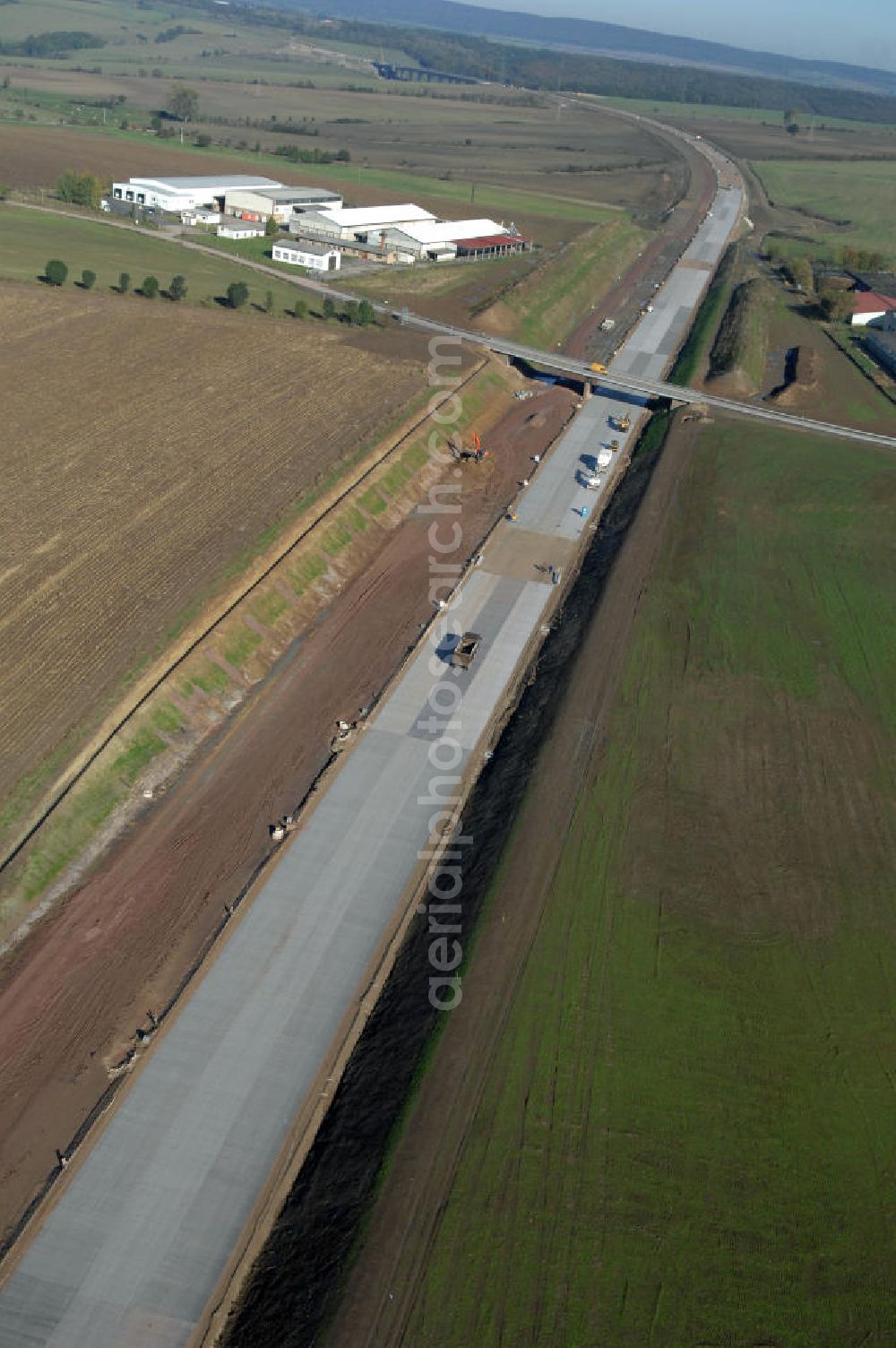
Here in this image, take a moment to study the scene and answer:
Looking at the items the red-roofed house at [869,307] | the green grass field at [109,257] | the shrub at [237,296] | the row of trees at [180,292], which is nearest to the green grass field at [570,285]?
the row of trees at [180,292]

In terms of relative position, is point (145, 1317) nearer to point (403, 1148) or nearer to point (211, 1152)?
point (211, 1152)

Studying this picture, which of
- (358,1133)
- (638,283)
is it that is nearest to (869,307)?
(638,283)

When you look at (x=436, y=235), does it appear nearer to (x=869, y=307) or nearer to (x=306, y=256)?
(x=306, y=256)

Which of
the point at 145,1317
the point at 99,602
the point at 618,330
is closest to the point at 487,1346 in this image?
the point at 145,1317

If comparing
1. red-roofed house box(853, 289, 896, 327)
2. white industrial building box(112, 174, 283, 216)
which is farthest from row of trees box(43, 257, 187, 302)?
red-roofed house box(853, 289, 896, 327)

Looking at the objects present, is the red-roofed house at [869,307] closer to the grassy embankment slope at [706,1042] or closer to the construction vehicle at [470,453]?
the construction vehicle at [470,453]
